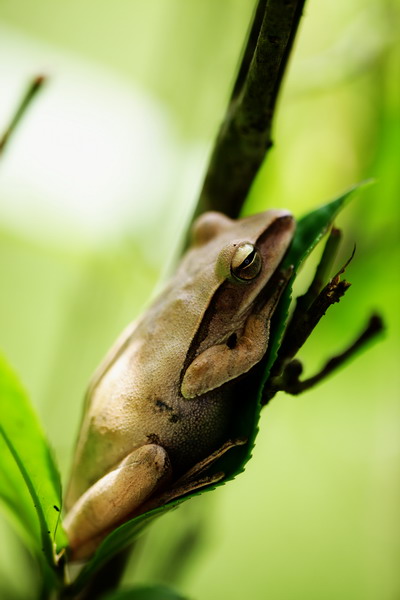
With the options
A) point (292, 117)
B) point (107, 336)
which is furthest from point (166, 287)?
point (107, 336)

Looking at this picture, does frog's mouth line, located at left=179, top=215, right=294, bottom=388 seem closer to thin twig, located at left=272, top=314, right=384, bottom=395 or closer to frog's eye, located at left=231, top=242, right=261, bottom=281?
frog's eye, located at left=231, top=242, right=261, bottom=281

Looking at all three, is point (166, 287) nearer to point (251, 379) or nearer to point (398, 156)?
point (251, 379)

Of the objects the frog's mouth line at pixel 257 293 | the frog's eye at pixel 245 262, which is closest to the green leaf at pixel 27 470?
the frog's mouth line at pixel 257 293

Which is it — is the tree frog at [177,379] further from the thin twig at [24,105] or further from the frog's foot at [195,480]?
the thin twig at [24,105]

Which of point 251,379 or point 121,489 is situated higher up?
point 251,379

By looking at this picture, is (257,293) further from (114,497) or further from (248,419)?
(114,497)

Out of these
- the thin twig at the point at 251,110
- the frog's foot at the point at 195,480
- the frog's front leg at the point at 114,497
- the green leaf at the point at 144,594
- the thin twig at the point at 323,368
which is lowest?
the green leaf at the point at 144,594
